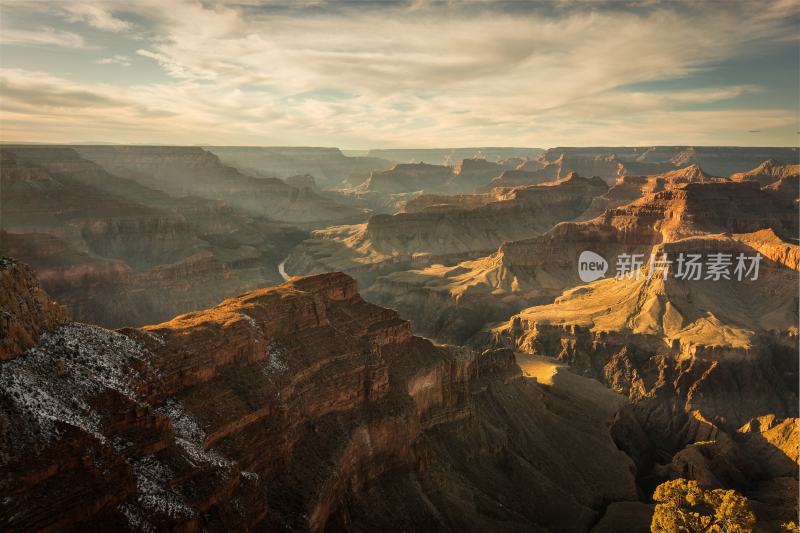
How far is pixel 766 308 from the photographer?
97.1 meters

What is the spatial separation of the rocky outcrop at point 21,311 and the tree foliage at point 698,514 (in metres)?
34.7

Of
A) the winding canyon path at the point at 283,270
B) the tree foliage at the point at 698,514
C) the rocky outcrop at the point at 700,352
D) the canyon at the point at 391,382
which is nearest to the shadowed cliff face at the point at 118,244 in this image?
the canyon at the point at 391,382

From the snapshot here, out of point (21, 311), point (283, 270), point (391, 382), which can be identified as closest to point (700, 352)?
point (391, 382)

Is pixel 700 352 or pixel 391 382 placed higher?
pixel 391 382

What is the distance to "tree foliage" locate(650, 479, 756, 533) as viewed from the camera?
30844mm

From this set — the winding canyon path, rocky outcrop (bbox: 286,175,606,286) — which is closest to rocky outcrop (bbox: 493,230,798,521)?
rocky outcrop (bbox: 286,175,606,286)

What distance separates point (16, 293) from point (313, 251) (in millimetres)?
153111

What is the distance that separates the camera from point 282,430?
35.9m

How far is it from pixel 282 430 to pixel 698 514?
975 inches

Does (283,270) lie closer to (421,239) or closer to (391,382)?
(421,239)

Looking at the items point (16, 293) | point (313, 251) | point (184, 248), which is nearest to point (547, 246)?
point (313, 251)

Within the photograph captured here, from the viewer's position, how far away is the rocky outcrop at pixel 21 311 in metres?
26.0

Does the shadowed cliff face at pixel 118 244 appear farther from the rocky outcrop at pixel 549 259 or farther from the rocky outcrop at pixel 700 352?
the rocky outcrop at pixel 700 352

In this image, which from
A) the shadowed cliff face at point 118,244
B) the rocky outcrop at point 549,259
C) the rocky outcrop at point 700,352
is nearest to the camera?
the rocky outcrop at point 700,352
